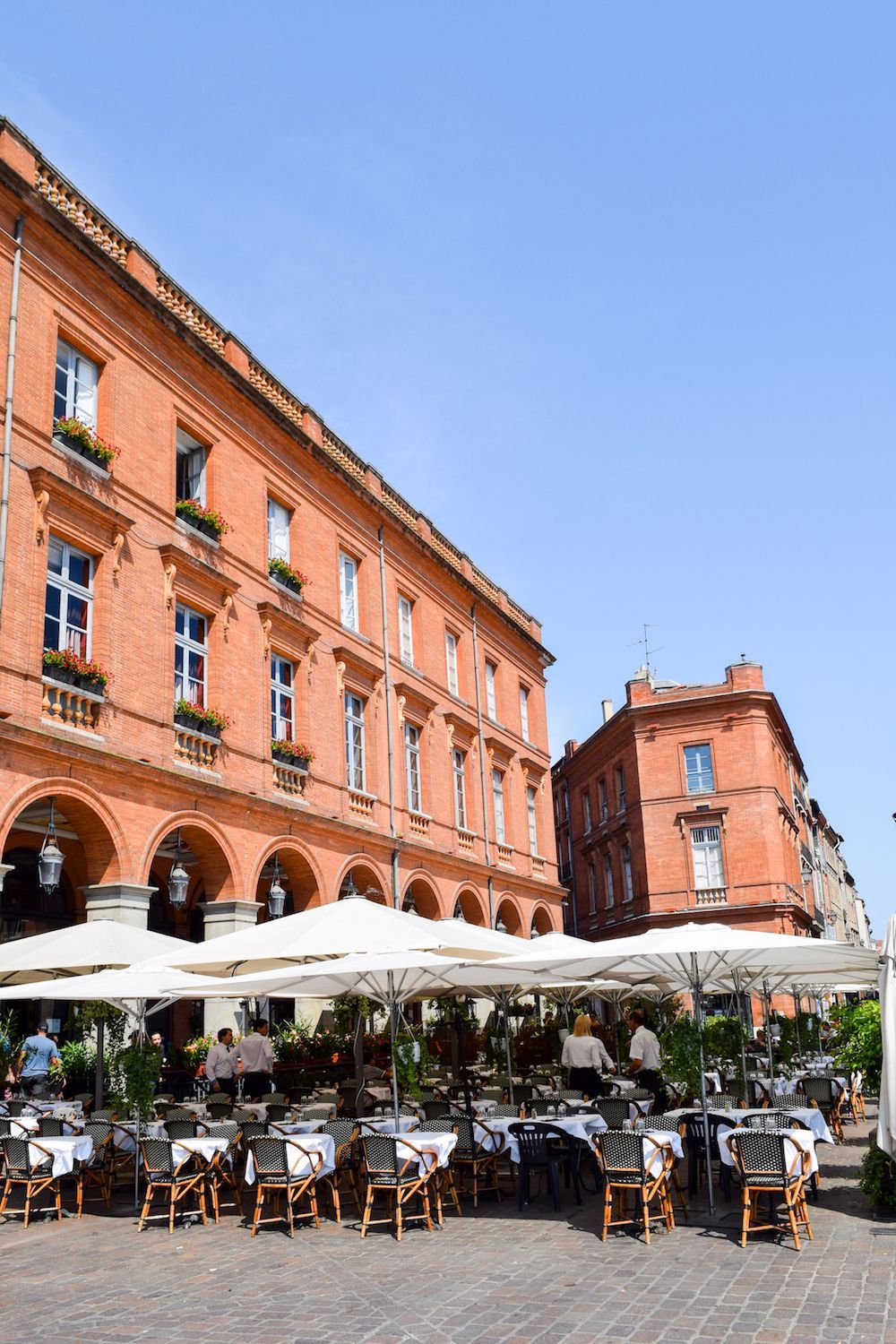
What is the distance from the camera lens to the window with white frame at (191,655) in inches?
743

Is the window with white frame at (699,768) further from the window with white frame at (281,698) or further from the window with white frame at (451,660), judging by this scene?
the window with white frame at (281,698)

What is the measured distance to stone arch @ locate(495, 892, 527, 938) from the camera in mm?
31312

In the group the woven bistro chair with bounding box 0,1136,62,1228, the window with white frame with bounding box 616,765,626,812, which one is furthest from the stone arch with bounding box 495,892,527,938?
the woven bistro chair with bounding box 0,1136,62,1228

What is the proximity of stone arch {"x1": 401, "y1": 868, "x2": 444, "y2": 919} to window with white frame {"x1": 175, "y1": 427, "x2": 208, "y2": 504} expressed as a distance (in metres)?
10.2

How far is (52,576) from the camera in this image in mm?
16250

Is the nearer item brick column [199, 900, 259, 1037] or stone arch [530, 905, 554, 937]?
brick column [199, 900, 259, 1037]

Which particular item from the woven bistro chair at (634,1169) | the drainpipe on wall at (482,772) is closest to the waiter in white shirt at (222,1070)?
the woven bistro chair at (634,1169)

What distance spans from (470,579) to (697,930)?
21763 mm

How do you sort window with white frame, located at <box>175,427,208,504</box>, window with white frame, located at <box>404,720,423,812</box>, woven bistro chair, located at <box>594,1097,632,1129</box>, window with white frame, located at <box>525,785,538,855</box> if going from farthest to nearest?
window with white frame, located at <box>525,785,538,855</box> → window with white frame, located at <box>404,720,423,812</box> → window with white frame, located at <box>175,427,208,504</box> → woven bistro chair, located at <box>594,1097,632,1129</box>

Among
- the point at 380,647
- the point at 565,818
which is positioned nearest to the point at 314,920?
the point at 380,647

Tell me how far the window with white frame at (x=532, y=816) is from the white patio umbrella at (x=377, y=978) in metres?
20.3

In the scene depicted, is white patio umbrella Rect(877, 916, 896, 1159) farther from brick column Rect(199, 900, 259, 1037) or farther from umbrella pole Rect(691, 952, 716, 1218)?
brick column Rect(199, 900, 259, 1037)

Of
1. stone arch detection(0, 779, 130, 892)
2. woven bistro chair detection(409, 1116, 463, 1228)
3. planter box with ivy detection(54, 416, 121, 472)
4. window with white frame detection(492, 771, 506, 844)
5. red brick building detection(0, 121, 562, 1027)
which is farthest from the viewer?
window with white frame detection(492, 771, 506, 844)

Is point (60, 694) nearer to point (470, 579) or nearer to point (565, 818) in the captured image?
point (470, 579)
